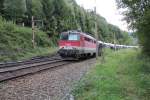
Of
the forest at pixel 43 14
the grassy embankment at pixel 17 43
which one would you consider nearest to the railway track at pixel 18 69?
the grassy embankment at pixel 17 43

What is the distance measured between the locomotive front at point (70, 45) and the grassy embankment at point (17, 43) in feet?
15.3

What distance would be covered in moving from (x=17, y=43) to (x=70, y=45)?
1195 cm

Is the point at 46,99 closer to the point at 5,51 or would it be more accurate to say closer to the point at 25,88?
the point at 25,88

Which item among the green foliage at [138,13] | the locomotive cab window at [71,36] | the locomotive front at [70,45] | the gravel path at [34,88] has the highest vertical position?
the green foliage at [138,13]

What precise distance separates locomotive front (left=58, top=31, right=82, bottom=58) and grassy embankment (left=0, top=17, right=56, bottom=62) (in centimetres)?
465

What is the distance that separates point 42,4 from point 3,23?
2001 centimetres

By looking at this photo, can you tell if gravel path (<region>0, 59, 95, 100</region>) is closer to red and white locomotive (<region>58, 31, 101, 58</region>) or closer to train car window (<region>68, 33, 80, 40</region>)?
red and white locomotive (<region>58, 31, 101, 58</region>)

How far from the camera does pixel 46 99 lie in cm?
1048

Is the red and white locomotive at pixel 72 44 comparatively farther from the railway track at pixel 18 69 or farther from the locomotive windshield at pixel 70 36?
the railway track at pixel 18 69

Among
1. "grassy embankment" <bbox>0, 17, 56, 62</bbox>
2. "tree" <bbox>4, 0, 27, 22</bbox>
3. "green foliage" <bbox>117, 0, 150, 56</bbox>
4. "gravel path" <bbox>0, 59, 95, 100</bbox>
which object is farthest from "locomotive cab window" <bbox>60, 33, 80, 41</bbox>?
"tree" <bbox>4, 0, 27, 22</bbox>

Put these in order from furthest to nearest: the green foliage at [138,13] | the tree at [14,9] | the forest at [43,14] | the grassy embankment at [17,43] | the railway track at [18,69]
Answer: the forest at [43,14], the tree at [14,9], the grassy embankment at [17,43], the green foliage at [138,13], the railway track at [18,69]

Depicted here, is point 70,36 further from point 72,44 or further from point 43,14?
point 43,14

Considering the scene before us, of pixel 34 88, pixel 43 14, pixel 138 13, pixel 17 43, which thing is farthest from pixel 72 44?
pixel 43 14

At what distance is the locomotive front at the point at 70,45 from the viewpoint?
29438 millimetres
